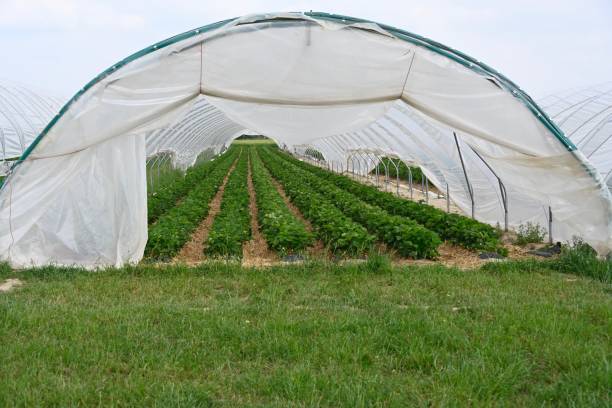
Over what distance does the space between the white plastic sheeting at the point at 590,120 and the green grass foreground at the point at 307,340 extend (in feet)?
10.1

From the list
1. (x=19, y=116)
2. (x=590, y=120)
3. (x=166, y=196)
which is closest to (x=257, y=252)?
(x=166, y=196)

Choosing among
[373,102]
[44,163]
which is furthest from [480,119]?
[44,163]

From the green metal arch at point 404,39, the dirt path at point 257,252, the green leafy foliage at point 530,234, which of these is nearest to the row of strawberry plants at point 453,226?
the green leafy foliage at point 530,234

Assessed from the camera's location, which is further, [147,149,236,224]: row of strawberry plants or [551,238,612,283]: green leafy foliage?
[147,149,236,224]: row of strawberry plants

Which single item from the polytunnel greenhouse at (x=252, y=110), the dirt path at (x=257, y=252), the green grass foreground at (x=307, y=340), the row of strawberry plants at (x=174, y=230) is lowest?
the green grass foreground at (x=307, y=340)

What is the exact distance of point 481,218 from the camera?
438 inches

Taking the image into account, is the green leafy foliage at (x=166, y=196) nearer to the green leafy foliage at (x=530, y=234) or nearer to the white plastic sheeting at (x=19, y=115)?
the white plastic sheeting at (x=19, y=115)

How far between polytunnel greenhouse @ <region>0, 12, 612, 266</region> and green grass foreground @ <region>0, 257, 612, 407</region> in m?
1.04

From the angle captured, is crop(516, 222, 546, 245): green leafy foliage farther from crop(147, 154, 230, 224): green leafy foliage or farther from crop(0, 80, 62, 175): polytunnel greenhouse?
crop(0, 80, 62, 175): polytunnel greenhouse

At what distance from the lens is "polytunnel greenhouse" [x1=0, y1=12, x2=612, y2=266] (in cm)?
672

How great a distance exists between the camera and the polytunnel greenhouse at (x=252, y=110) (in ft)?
22.1

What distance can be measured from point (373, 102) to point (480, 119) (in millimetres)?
1334

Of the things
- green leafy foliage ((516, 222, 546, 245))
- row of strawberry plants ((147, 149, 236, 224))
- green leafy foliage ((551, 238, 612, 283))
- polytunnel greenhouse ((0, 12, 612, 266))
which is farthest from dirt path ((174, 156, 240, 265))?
green leafy foliage ((516, 222, 546, 245))

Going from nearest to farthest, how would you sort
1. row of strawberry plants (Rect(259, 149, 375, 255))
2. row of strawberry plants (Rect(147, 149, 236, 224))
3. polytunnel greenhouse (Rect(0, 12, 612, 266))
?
polytunnel greenhouse (Rect(0, 12, 612, 266))
row of strawberry plants (Rect(259, 149, 375, 255))
row of strawberry plants (Rect(147, 149, 236, 224))
